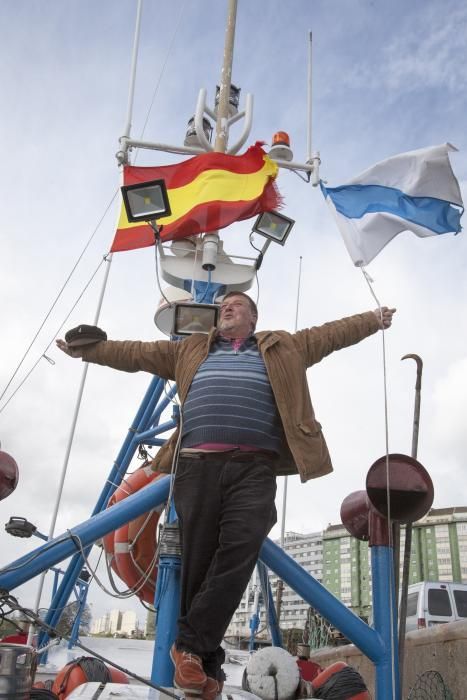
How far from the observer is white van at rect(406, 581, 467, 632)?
34.1 feet

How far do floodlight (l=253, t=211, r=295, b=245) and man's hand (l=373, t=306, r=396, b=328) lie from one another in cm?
210

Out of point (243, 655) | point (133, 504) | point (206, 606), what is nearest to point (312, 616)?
point (243, 655)

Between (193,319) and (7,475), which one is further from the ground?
(193,319)

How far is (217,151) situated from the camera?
5.66 m

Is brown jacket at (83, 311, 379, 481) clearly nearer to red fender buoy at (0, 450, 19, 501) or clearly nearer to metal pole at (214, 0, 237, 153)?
red fender buoy at (0, 450, 19, 501)

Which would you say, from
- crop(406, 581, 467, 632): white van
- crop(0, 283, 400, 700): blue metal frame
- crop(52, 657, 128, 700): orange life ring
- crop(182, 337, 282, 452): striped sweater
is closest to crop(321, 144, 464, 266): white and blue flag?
crop(182, 337, 282, 452): striped sweater

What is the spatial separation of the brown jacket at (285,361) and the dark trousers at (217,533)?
228mm

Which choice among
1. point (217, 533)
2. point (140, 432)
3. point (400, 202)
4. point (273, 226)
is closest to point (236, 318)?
point (217, 533)

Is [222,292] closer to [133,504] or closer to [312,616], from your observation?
[133,504]

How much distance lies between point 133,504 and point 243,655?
5074 millimetres

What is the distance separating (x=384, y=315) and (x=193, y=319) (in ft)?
3.52

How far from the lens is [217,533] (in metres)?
2.44

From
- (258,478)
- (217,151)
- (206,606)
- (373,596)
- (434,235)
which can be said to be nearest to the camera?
(206,606)

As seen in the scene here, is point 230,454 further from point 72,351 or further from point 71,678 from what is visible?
point 71,678
